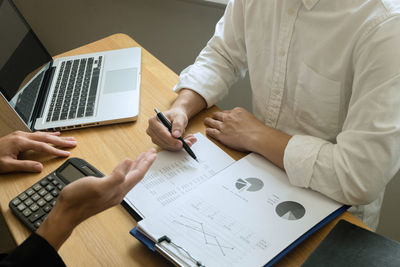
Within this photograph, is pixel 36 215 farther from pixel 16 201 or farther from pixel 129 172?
pixel 129 172

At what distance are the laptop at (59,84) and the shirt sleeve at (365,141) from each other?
0.50 meters

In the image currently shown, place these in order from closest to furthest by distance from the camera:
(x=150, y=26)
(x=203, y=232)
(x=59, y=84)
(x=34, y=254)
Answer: (x=34, y=254), (x=203, y=232), (x=59, y=84), (x=150, y=26)

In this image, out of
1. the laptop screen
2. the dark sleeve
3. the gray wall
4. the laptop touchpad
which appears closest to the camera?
the dark sleeve

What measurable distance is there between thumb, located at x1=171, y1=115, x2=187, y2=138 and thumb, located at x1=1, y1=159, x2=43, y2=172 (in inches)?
13.0

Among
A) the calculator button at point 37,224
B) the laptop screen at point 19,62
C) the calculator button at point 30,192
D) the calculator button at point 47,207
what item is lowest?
the calculator button at point 37,224

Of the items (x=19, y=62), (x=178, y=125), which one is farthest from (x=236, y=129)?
(x=19, y=62)

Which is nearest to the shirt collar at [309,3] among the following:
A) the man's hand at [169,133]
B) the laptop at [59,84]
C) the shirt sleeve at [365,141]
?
the shirt sleeve at [365,141]

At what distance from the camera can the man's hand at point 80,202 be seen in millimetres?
649

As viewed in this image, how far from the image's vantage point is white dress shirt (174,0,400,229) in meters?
0.74

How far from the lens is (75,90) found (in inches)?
44.7

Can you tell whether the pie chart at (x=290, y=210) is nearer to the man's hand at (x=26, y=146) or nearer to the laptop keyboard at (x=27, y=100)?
the man's hand at (x=26, y=146)

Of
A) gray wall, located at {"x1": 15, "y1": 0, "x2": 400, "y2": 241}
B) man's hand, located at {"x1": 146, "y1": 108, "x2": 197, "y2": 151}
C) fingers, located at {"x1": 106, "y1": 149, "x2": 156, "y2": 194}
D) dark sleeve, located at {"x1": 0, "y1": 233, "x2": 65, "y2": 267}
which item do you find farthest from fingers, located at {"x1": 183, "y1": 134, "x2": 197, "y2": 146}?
gray wall, located at {"x1": 15, "y1": 0, "x2": 400, "y2": 241}

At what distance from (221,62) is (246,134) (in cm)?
28

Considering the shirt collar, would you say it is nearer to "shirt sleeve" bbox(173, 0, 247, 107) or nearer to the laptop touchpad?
"shirt sleeve" bbox(173, 0, 247, 107)
